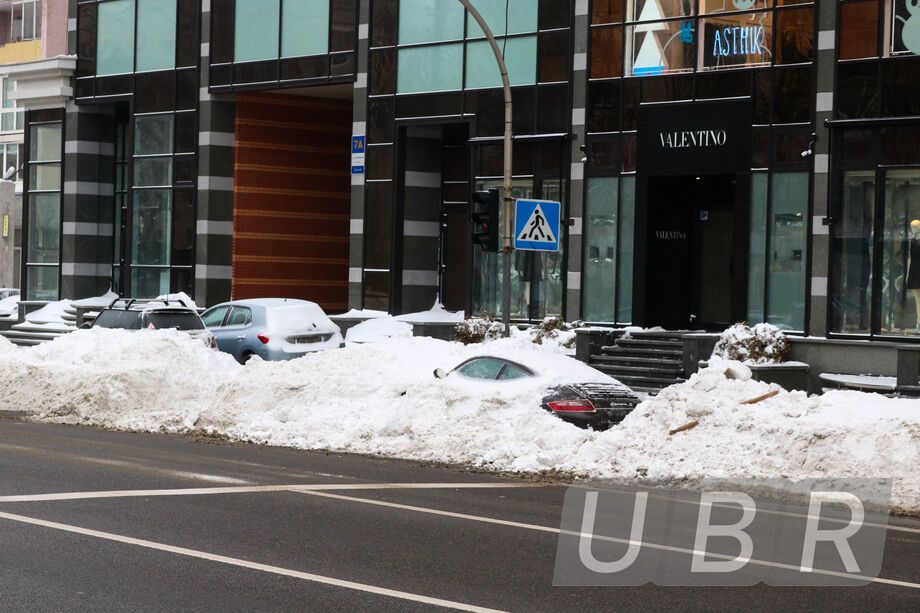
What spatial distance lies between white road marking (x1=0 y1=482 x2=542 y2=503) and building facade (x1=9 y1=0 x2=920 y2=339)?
13638 millimetres

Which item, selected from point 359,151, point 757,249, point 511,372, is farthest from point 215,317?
point 511,372

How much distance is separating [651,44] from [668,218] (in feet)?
12.5

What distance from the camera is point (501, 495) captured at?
42.9 ft

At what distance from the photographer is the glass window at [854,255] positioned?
82.3 ft

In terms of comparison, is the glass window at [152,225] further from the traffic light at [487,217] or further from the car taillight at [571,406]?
the car taillight at [571,406]

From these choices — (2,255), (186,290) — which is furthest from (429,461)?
(2,255)

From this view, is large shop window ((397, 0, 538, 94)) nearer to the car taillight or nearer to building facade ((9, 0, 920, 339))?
building facade ((9, 0, 920, 339))

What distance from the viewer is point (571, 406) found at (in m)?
16.4

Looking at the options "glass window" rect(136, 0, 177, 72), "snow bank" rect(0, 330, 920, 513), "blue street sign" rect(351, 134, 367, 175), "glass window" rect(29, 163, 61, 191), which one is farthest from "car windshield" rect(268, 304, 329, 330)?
"glass window" rect(29, 163, 61, 191)

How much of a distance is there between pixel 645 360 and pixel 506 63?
8455 millimetres

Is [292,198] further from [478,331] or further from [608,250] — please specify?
[608,250]

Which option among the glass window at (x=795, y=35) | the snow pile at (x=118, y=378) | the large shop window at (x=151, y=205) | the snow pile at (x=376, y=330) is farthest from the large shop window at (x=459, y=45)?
the snow pile at (x=118, y=378)

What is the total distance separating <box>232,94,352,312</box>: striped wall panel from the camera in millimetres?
38094

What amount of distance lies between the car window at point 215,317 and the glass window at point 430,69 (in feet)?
27.9
